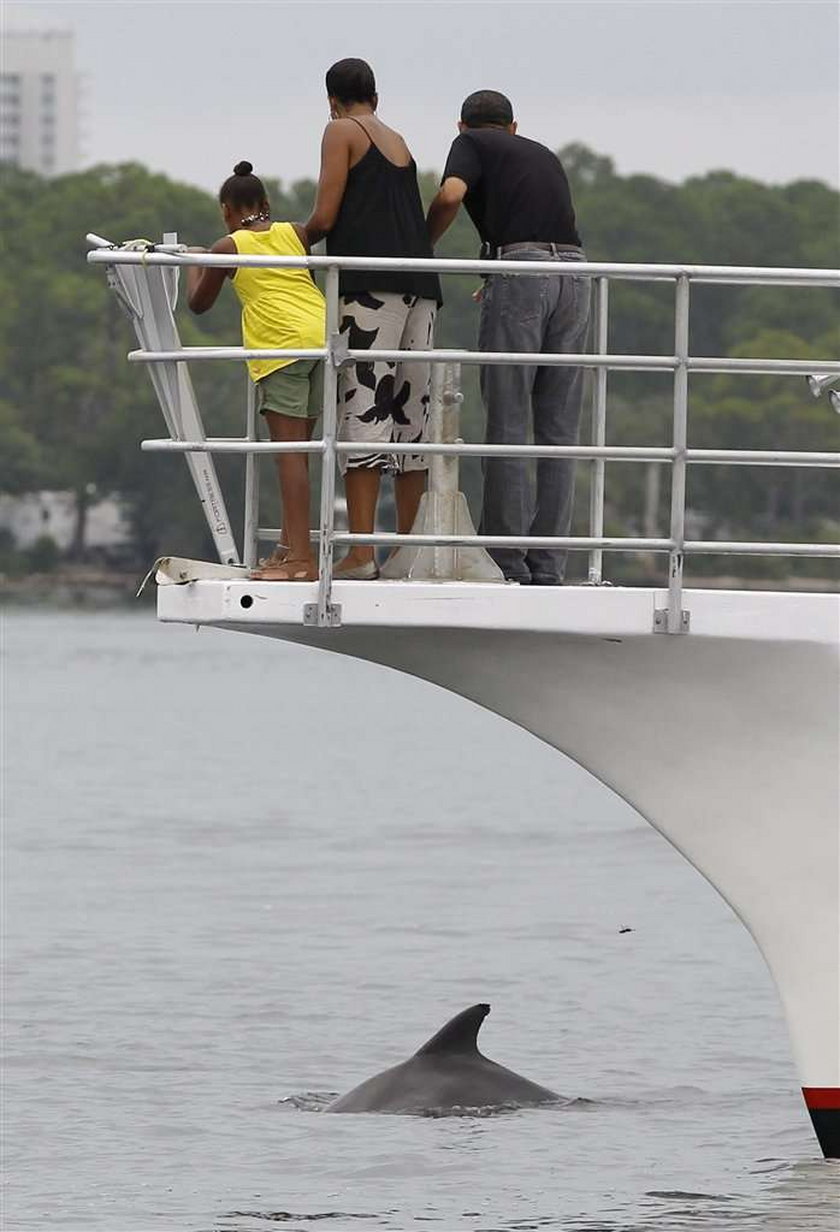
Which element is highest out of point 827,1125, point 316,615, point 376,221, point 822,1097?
point 376,221

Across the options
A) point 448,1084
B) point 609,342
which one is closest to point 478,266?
point 448,1084

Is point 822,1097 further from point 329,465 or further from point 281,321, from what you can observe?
point 281,321

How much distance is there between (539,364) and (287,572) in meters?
1.25

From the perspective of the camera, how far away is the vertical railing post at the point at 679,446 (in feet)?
34.1

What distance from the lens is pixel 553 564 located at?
1131 centimetres

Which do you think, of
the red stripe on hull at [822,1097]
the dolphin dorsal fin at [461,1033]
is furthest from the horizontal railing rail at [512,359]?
the dolphin dorsal fin at [461,1033]

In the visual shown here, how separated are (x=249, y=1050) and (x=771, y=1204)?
6280mm

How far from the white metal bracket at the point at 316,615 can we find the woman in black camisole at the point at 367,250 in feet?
1.31

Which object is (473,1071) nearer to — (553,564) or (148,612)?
(553,564)

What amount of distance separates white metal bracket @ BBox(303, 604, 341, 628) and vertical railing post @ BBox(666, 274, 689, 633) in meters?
1.25

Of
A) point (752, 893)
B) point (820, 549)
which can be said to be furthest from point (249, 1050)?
point (820, 549)

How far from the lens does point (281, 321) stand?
11016 millimetres

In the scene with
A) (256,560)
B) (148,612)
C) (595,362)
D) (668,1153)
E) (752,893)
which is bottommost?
(148,612)

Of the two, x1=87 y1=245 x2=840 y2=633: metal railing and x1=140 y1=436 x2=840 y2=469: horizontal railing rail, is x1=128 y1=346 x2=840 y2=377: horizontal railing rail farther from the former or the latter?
x1=140 y1=436 x2=840 y2=469: horizontal railing rail
